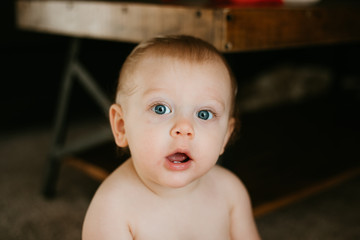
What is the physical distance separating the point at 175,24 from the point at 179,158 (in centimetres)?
28

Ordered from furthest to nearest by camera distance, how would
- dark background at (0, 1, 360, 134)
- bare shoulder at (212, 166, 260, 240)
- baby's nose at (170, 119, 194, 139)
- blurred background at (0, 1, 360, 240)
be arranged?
dark background at (0, 1, 360, 134) < blurred background at (0, 1, 360, 240) < bare shoulder at (212, 166, 260, 240) < baby's nose at (170, 119, 194, 139)

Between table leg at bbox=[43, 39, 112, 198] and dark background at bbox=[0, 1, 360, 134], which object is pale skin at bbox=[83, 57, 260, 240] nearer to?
table leg at bbox=[43, 39, 112, 198]

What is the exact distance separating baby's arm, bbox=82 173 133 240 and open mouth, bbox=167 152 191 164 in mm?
118

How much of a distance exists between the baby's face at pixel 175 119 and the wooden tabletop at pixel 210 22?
12 cm

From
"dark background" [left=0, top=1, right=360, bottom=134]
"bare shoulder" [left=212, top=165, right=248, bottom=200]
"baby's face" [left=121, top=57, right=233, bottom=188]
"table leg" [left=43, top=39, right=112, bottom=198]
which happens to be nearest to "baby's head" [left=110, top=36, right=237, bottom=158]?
"baby's face" [left=121, top=57, right=233, bottom=188]

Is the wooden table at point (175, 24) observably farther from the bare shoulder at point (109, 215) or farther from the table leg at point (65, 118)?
the bare shoulder at point (109, 215)

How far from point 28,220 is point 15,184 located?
249 millimetres

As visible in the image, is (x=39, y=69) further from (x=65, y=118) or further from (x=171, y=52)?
(x=171, y=52)

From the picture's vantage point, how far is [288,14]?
2.61 ft

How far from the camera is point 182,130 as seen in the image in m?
0.55

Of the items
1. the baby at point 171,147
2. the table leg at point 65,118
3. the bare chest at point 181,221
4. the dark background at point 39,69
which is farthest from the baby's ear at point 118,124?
the dark background at point 39,69

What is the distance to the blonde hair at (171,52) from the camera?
60 centimetres

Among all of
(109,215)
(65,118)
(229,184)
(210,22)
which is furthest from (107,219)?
(65,118)

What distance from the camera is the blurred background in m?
1.03
